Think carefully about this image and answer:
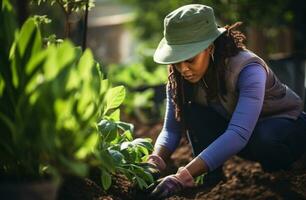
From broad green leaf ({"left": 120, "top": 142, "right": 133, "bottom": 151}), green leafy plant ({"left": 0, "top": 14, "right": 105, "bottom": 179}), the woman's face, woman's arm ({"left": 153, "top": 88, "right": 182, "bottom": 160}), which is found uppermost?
green leafy plant ({"left": 0, "top": 14, "right": 105, "bottom": 179})

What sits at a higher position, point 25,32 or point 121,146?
point 25,32

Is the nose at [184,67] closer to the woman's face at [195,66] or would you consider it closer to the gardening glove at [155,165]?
the woman's face at [195,66]

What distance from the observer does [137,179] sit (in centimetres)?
254

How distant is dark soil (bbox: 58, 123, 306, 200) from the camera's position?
2.56 metres

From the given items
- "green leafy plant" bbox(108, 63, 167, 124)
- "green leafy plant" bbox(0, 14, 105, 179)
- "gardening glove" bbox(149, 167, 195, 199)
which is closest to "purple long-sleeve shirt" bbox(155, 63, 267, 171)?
"gardening glove" bbox(149, 167, 195, 199)

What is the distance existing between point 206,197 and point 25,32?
1.49 meters

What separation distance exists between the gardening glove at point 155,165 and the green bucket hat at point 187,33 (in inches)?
17.2

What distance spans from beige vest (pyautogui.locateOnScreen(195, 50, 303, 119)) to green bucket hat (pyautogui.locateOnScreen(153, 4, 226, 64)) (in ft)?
0.54

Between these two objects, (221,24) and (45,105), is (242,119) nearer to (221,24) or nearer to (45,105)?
(45,105)

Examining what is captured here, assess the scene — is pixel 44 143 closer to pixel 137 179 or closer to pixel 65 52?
pixel 65 52

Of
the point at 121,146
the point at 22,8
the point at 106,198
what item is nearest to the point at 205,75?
the point at 121,146

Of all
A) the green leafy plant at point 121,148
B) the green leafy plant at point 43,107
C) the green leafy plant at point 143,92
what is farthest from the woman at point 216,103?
the green leafy plant at point 143,92

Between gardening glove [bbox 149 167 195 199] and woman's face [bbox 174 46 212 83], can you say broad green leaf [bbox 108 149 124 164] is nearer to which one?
gardening glove [bbox 149 167 195 199]

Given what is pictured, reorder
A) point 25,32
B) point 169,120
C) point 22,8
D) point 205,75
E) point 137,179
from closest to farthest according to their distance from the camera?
point 25,32 < point 137,179 < point 205,75 < point 169,120 < point 22,8
